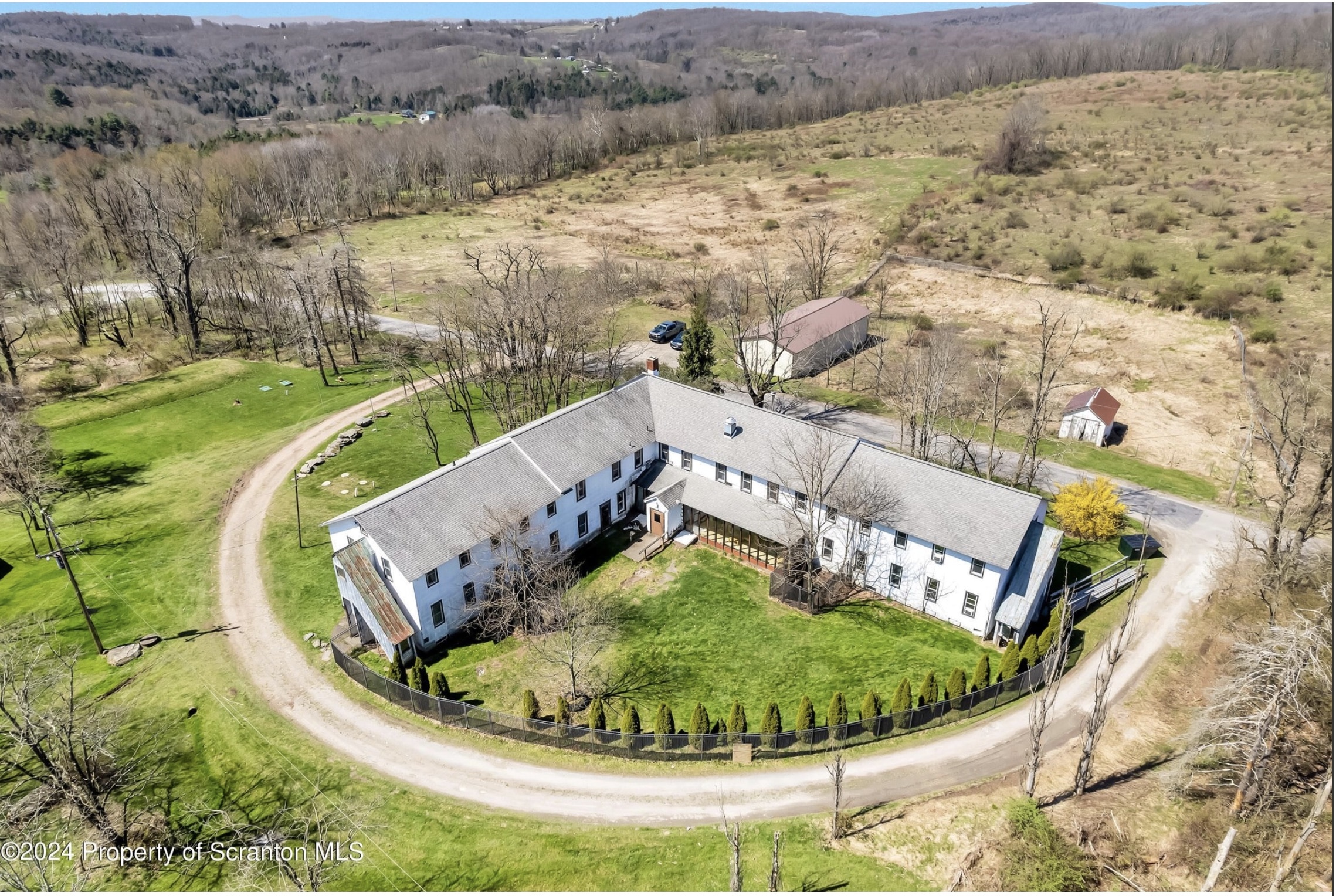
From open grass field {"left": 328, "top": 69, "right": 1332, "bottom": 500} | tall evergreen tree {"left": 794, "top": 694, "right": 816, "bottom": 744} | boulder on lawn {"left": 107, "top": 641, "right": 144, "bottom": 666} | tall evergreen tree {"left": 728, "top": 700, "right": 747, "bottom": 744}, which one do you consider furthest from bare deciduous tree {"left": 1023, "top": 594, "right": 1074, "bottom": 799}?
boulder on lawn {"left": 107, "top": 641, "right": 144, "bottom": 666}

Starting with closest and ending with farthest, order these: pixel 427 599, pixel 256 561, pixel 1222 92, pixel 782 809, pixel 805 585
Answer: pixel 782 809, pixel 427 599, pixel 805 585, pixel 256 561, pixel 1222 92

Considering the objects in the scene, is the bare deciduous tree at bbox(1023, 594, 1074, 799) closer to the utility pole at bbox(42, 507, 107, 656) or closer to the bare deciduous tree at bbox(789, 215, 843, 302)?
the utility pole at bbox(42, 507, 107, 656)

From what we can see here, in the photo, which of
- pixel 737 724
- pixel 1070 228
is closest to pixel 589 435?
pixel 737 724

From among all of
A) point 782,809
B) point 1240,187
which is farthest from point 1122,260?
point 782,809

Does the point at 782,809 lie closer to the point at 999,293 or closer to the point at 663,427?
the point at 663,427

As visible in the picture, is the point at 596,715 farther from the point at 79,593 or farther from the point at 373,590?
the point at 79,593

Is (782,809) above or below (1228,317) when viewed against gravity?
below

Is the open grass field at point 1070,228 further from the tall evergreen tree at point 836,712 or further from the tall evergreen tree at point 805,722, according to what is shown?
the tall evergreen tree at point 805,722
